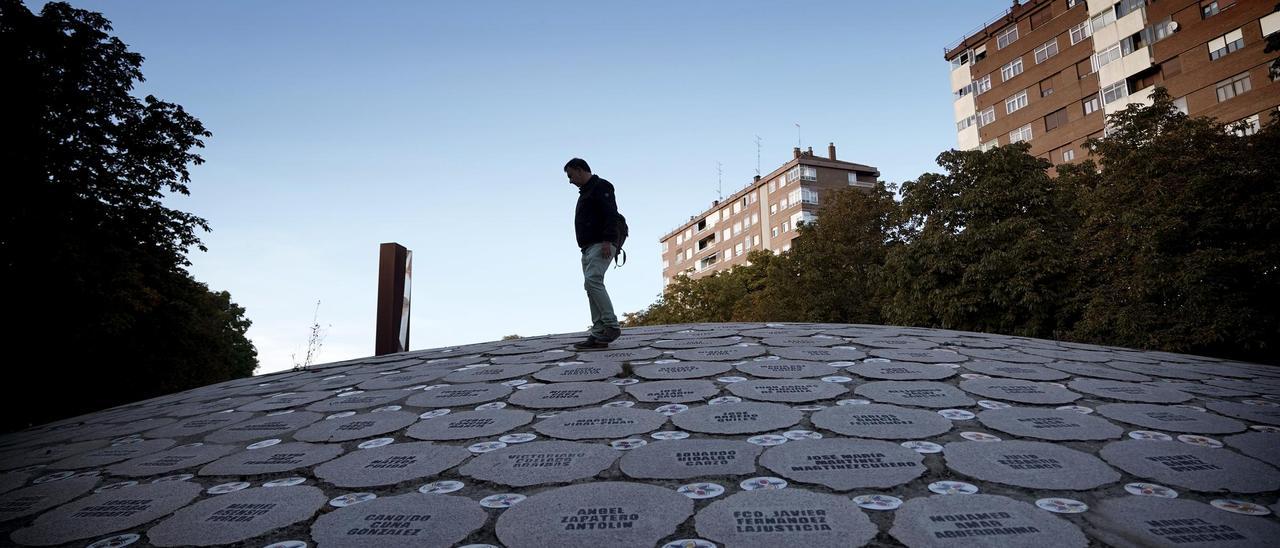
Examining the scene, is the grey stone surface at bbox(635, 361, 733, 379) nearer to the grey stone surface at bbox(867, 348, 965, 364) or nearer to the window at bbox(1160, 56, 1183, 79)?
the grey stone surface at bbox(867, 348, 965, 364)

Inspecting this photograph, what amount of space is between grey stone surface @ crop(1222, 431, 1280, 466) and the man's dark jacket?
15.3ft

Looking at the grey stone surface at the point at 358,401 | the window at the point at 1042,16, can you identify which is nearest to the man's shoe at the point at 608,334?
the grey stone surface at the point at 358,401

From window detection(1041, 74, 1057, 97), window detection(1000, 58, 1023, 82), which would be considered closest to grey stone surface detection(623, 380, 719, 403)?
window detection(1041, 74, 1057, 97)

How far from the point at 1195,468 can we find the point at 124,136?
15473 mm

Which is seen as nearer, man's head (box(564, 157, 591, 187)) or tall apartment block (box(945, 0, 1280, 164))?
man's head (box(564, 157, 591, 187))

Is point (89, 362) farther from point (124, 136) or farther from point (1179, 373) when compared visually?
point (1179, 373)

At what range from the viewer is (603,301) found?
6.20 meters

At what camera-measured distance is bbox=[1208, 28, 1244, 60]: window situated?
23.7 m

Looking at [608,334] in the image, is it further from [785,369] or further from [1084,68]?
[1084,68]

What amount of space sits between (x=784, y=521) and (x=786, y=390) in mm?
2148

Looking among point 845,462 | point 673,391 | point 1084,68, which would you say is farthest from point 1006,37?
point 845,462

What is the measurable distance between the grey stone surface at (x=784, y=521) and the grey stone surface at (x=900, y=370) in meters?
2.60

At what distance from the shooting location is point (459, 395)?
4992mm

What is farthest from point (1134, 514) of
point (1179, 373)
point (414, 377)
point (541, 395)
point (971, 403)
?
point (414, 377)
